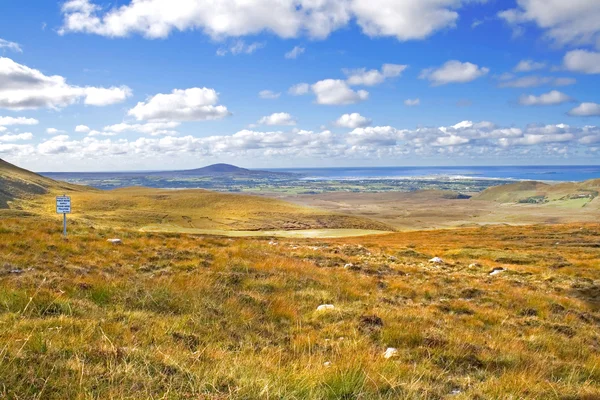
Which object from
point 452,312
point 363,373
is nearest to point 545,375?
point 363,373

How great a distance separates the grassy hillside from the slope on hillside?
288 feet

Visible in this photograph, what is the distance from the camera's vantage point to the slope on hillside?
105062 mm

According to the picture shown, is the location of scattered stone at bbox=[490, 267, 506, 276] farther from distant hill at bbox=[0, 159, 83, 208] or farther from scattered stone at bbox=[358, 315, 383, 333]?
distant hill at bbox=[0, 159, 83, 208]

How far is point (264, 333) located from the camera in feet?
23.1

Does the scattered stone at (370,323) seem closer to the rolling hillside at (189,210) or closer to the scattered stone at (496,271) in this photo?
the scattered stone at (496,271)

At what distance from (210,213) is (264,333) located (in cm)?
12126

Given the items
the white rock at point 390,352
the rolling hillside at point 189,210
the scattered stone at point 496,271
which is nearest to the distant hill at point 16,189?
the rolling hillside at point 189,210

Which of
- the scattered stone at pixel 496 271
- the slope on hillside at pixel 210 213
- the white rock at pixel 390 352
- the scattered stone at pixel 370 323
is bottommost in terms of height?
the slope on hillside at pixel 210 213

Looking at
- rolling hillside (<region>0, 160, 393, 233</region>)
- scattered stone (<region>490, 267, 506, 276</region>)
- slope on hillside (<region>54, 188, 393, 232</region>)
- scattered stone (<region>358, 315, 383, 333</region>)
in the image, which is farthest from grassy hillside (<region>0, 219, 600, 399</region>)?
slope on hillside (<region>54, 188, 393, 232</region>)

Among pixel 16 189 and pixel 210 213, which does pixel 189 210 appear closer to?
pixel 210 213

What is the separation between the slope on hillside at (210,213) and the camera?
10506 cm

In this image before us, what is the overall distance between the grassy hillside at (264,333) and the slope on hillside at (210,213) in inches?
3455

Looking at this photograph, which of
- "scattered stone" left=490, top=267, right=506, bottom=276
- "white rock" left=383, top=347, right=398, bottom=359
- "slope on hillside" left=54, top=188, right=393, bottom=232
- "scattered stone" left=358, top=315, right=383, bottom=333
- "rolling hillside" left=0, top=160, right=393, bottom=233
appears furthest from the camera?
"rolling hillside" left=0, top=160, right=393, bottom=233

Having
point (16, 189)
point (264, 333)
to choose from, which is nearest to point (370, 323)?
point (264, 333)
